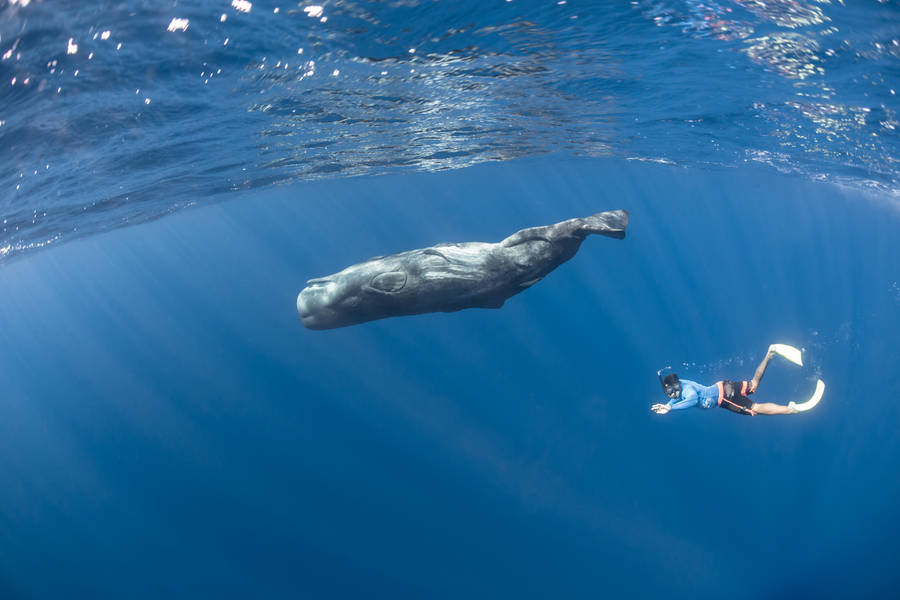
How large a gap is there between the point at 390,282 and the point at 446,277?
0.80m

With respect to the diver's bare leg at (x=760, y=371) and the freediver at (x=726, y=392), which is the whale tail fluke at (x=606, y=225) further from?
the diver's bare leg at (x=760, y=371)

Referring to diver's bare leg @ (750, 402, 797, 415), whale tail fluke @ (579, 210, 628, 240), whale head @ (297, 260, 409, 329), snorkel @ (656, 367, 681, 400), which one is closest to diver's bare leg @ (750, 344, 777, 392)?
diver's bare leg @ (750, 402, 797, 415)

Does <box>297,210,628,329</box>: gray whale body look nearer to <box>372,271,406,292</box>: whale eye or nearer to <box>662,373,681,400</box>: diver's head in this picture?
<box>372,271,406,292</box>: whale eye

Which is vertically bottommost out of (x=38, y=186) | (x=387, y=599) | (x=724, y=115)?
(x=387, y=599)

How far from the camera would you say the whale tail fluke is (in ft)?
19.8

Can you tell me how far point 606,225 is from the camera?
6125 mm

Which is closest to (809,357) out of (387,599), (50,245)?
(387,599)

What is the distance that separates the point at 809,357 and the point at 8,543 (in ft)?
266

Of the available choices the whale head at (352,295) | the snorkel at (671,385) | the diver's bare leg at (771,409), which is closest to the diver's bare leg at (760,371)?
the diver's bare leg at (771,409)

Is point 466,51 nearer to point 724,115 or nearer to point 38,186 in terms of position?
point 724,115

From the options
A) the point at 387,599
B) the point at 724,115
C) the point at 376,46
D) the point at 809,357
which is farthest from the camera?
the point at 809,357

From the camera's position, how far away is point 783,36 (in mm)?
9312

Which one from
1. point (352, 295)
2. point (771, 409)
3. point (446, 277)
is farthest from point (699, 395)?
point (352, 295)

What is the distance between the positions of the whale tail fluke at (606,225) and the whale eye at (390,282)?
2.75 metres
